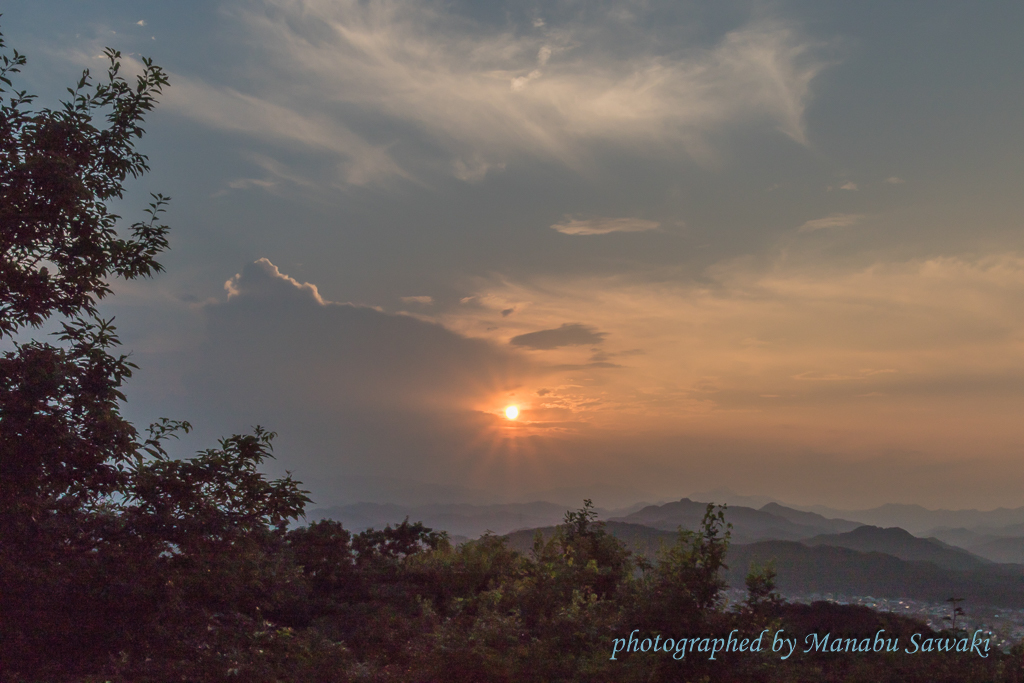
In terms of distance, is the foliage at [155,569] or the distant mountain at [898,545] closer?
the foliage at [155,569]

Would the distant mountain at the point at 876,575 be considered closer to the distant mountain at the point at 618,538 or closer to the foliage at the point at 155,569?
the distant mountain at the point at 618,538

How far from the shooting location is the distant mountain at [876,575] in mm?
24031

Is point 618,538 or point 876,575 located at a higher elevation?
point 618,538

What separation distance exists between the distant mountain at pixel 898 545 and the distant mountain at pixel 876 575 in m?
1.31

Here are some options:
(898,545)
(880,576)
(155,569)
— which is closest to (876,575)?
(880,576)

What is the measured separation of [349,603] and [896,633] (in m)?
10.6

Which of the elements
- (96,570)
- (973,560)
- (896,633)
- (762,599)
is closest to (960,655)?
(896,633)

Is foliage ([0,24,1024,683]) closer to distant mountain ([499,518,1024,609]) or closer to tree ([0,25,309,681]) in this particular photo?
tree ([0,25,309,681])

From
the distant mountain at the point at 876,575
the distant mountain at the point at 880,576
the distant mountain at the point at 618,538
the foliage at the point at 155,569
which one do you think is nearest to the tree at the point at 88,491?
the foliage at the point at 155,569

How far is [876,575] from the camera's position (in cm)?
2869

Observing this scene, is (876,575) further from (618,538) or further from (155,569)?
(155,569)

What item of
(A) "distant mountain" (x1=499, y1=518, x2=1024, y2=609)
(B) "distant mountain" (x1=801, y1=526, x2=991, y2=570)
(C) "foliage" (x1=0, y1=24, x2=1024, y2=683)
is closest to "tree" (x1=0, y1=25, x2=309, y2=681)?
(C) "foliage" (x1=0, y1=24, x2=1024, y2=683)

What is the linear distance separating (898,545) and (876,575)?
30.1ft

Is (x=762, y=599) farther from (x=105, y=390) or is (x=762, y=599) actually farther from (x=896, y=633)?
(x=105, y=390)
